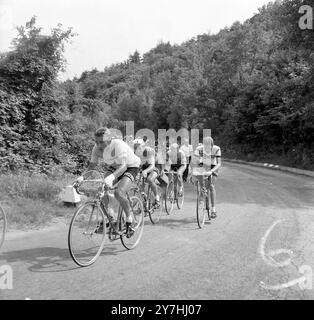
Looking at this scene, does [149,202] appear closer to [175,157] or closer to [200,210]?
[200,210]

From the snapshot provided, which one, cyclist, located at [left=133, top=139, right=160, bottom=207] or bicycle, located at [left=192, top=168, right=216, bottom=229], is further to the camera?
cyclist, located at [left=133, top=139, right=160, bottom=207]

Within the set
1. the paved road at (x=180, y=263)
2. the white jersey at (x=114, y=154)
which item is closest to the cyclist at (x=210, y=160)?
the paved road at (x=180, y=263)

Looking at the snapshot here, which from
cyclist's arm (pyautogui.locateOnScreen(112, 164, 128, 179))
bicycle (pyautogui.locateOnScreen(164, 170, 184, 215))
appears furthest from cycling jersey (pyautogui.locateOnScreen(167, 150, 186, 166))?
cyclist's arm (pyautogui.locateOnScreen(112, 164, 128, 179))

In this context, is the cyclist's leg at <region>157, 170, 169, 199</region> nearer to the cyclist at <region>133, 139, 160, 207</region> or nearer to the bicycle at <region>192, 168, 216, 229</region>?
the cyclist at <region>133, 139, 160, 207</region>

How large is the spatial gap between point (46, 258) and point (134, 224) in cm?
174

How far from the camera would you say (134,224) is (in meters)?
7.52

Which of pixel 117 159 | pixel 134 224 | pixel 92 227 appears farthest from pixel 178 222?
pixel 92 227

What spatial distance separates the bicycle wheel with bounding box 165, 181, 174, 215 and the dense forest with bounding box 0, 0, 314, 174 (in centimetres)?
486

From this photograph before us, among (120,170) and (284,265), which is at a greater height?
(120,170)

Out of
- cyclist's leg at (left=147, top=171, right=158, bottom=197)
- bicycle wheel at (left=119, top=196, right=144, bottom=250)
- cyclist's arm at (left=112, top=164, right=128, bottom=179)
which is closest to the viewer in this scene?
cyclist's arm at (left=112, top=164, right=128, bottom=179)

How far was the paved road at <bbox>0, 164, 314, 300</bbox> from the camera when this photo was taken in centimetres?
519
